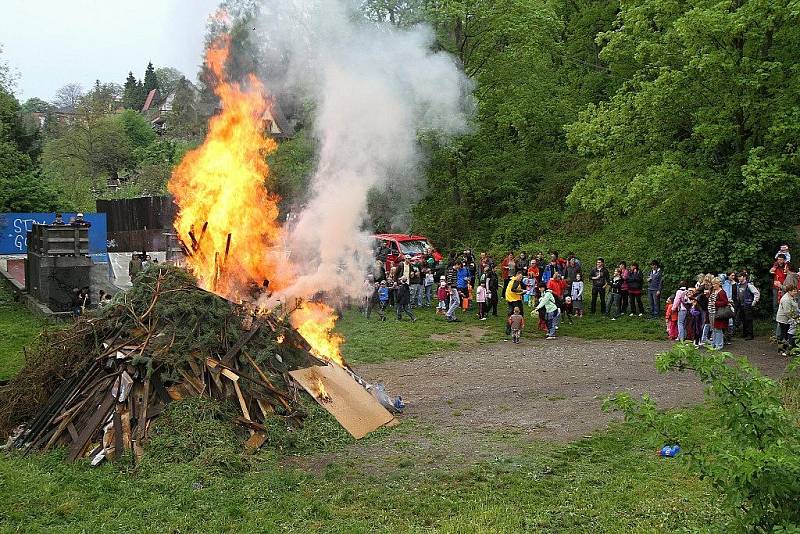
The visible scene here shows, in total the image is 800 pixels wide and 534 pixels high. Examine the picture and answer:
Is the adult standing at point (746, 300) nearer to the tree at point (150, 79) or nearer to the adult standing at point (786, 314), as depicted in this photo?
the adult standing at point (786, 314)

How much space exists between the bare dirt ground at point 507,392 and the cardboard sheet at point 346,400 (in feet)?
1.21

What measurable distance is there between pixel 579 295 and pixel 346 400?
35.3 ft

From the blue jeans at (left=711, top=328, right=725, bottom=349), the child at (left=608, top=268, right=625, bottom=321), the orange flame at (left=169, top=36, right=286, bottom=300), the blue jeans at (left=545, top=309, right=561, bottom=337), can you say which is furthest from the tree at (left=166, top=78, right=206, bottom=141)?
the blue jeans at (left=711, top=328, right=725, bottom=349)

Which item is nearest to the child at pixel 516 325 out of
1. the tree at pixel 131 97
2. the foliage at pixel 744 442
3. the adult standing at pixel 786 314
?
the adult standing at pixel 786 314

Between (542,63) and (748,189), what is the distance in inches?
596

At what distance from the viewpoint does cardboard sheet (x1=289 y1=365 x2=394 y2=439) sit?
10773 millimetres

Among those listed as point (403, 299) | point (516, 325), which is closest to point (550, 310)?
point (516, 325)

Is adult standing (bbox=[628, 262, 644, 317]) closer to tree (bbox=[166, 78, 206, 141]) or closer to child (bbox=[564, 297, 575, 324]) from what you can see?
child (bbox=[564, 297, 575, 324])

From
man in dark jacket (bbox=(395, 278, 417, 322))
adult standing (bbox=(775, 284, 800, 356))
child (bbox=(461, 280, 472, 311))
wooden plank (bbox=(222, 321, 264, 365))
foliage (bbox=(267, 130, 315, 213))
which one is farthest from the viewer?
foliage (bbox=(267, 130, 315, 213))

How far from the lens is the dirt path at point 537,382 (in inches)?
451

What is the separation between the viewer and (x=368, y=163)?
60.4 ft

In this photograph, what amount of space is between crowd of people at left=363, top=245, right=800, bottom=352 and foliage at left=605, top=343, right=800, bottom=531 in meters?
10.7

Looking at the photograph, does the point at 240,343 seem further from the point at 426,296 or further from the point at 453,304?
the point at 426,296

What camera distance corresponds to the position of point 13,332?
1897 cm
